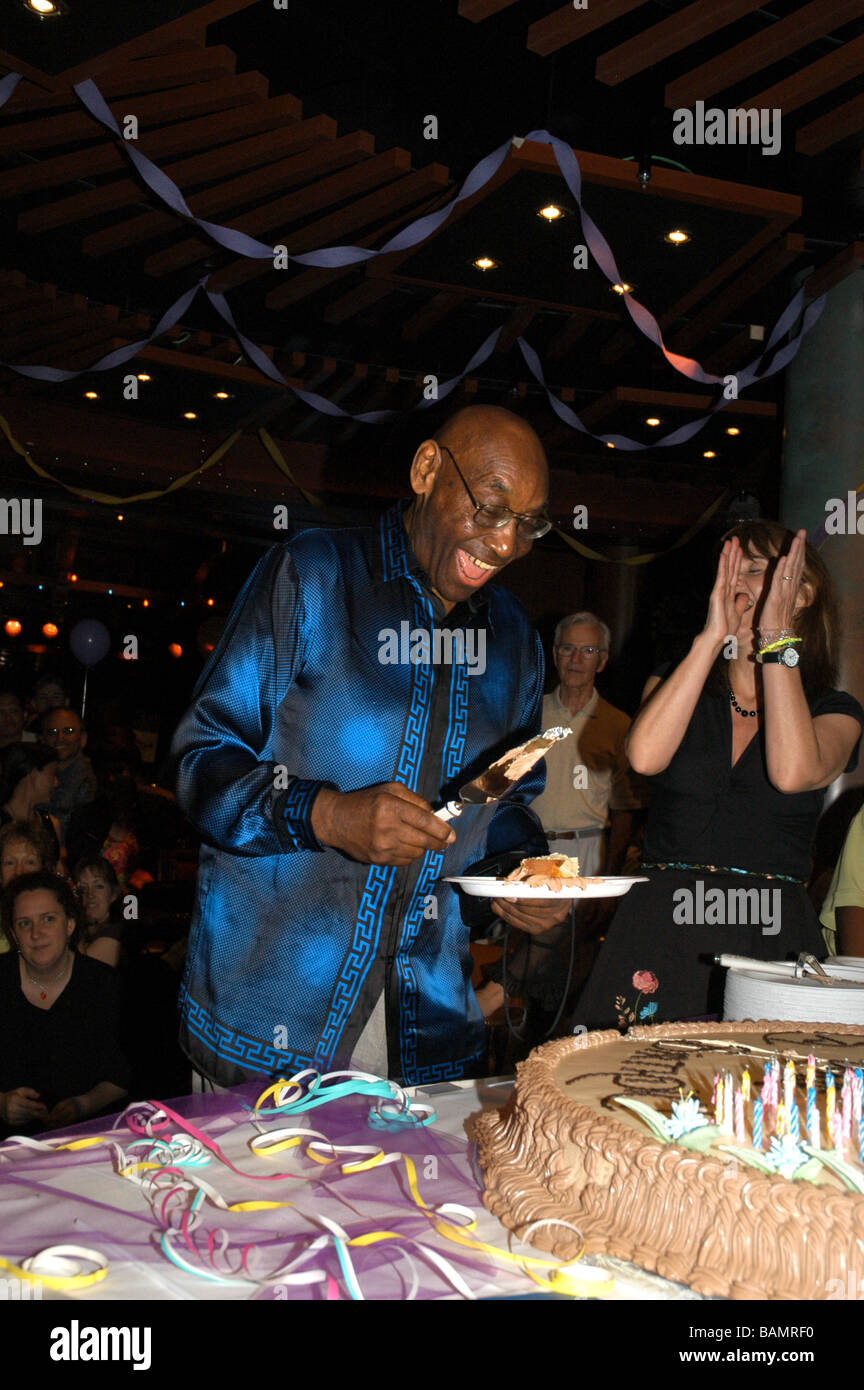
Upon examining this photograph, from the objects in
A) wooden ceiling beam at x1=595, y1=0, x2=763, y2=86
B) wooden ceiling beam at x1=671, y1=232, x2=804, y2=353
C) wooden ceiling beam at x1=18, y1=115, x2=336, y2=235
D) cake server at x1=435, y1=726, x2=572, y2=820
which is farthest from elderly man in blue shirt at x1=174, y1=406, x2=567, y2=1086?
wooden ceiling beam at x1=671, y1=232, x2=804, y2=353

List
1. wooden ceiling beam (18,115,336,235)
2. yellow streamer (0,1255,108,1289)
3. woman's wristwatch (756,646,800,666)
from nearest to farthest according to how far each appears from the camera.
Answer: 1. yellow streamer (0,1255,108,1289)
2. woman's wristwatch (756,646,800,666)
3. wooden ceiling beam (18,115,336,235)

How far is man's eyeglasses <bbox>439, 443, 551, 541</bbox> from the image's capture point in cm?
181

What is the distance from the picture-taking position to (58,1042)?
3.22 metres

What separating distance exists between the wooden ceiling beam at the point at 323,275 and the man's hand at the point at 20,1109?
163 inches

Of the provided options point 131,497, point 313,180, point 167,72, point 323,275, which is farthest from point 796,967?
point 131,497

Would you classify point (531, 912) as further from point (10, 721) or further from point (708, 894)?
point (10, 721)

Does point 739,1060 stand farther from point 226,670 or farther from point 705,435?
point 705,435

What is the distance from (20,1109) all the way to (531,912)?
196 cm

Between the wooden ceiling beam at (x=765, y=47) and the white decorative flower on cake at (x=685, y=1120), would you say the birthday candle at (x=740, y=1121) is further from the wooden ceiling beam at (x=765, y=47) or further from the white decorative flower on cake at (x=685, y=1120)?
the wooden ceiling beam at (x=765, y=47)

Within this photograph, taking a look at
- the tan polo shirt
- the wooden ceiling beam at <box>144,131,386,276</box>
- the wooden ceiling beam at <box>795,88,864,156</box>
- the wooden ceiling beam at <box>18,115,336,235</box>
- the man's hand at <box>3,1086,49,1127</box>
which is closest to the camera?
the man's hand at <box>3,1086,49,1127</box>

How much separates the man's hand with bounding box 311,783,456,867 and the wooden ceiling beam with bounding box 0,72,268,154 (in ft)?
12.0

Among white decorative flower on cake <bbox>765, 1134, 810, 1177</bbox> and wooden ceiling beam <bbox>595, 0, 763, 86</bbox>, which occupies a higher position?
wooden ceiling beam <bbox>595, 0, 763, 86</bbox>

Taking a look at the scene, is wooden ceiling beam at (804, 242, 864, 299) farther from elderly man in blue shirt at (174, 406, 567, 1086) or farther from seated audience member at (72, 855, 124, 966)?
A: seated audience member at (72, 855, 124, 966)

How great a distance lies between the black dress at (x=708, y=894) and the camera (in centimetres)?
211
